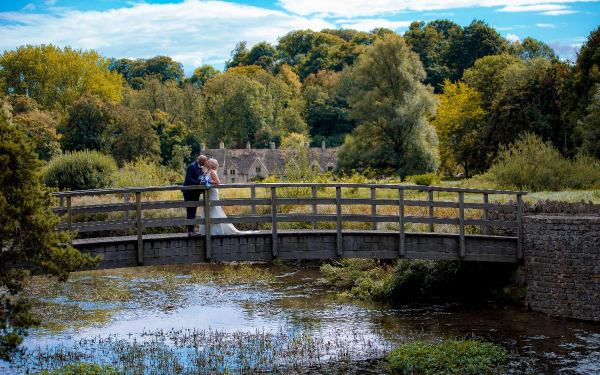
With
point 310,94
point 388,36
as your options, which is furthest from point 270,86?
point 388,36

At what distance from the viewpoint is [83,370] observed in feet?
39.7

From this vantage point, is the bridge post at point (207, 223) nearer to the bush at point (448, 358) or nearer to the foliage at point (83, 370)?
the foliage at point (83, 370)

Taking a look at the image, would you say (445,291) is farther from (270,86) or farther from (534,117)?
(270,86)

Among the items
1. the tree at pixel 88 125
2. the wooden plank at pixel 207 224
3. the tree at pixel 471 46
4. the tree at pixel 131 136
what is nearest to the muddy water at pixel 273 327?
the wooden plank at pixel 207 224

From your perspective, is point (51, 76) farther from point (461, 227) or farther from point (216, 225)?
point (461, 227)

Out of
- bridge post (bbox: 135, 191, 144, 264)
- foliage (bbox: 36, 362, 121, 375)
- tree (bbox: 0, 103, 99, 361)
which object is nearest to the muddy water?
foliage (bbox: 36, 362, 121, 375)

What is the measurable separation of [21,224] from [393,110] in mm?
35953

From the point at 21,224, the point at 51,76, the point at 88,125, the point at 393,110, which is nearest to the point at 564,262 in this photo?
the point at 21,224

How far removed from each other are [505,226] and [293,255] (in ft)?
18.3

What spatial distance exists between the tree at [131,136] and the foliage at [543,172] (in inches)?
1674

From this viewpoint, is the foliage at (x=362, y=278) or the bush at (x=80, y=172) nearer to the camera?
the foliage at (x=362, y=278)

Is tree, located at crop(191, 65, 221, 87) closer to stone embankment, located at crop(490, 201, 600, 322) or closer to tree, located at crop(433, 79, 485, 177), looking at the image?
tree, located at crop(433, 79, 485, 177)

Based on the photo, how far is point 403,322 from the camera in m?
16.8

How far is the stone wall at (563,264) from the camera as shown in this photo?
16.0m
